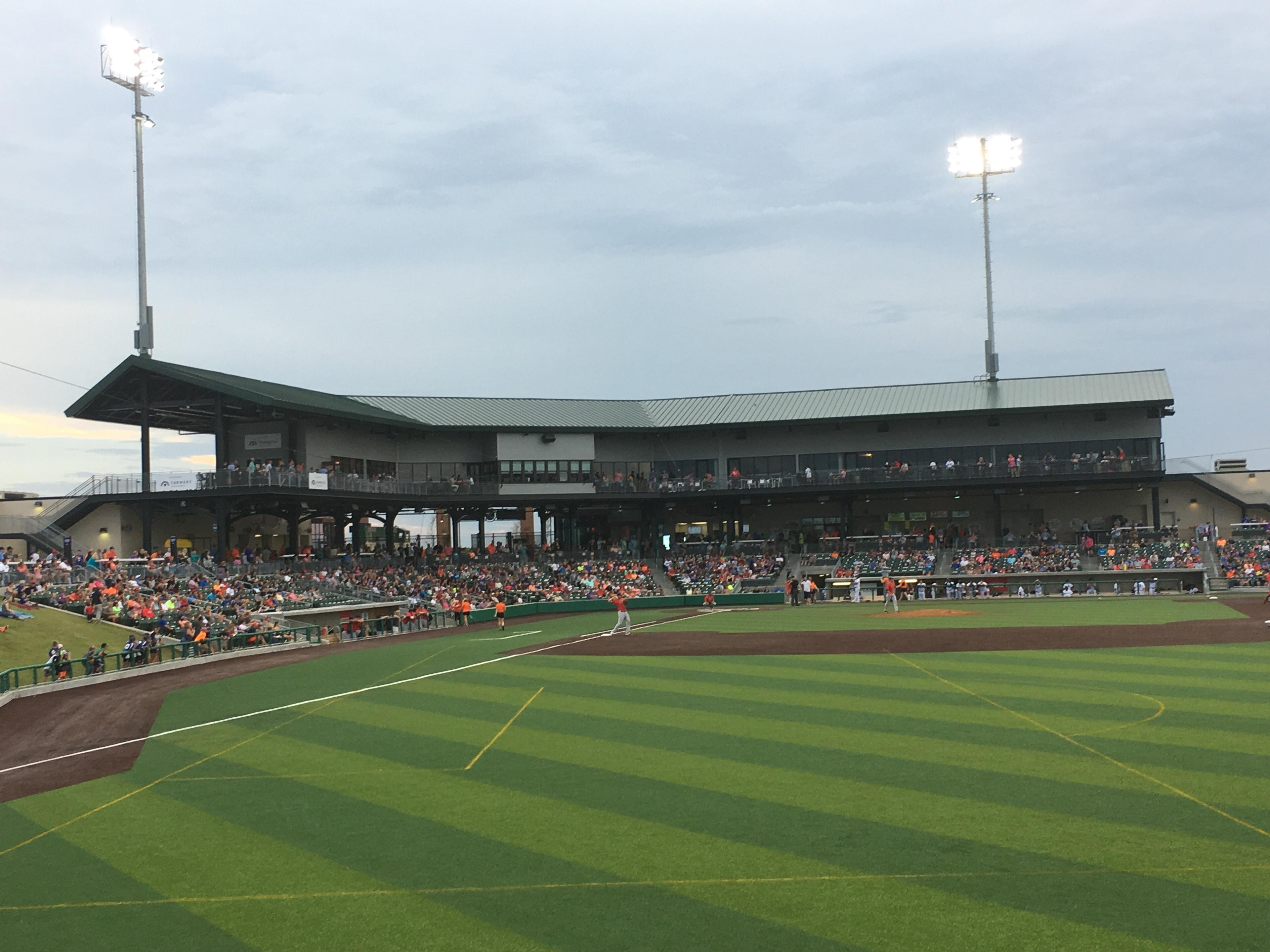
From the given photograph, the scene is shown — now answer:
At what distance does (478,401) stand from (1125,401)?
4126cm

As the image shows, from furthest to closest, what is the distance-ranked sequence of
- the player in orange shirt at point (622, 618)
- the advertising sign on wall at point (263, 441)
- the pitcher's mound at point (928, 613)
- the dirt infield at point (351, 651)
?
the advertising sign on wall at point (263, 441) → the pitcher's mound at point (928, 613) → the player in orange shirt at point (622, 618) → the dirt infield at point (351, 651)

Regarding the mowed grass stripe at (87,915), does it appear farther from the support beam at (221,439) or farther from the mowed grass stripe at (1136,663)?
the support beam at (221,439)

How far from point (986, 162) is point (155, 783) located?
62.3m

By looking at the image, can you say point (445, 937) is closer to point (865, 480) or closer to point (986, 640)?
point (986, 640)

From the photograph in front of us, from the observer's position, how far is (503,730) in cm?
1783

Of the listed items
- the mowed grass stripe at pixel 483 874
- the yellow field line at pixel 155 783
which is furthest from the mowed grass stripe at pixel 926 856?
the yellow field line at pixel 155 783

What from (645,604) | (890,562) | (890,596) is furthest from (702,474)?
(890,596)

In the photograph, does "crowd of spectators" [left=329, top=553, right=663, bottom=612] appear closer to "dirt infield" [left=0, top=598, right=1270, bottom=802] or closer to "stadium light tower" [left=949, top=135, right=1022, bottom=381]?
"dirt infield" [left=0, top=598, right=1270, bottom=802]

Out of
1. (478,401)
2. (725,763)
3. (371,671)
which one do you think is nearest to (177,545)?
(478,401)

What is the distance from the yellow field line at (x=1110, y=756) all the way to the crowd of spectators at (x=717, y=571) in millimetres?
32900

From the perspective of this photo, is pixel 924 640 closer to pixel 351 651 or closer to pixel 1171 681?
pixel 1171 681

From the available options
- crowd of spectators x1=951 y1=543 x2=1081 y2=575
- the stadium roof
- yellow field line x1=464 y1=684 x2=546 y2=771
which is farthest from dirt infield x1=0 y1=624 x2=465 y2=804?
crowd of spectators x1=951 y1=543 x2=1081 y2=575

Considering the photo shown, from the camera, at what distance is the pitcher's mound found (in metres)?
38.9

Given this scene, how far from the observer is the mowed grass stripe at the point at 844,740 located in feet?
41.8
